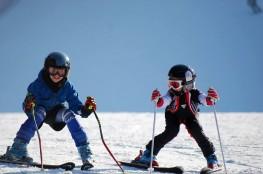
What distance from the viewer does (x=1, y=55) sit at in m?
33.5

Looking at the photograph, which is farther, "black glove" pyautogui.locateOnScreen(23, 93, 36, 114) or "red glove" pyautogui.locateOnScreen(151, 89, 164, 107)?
"red glove" pyautogui.locateOnScreen(151, 89, 164, 107)

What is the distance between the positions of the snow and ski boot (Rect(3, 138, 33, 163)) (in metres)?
0.14

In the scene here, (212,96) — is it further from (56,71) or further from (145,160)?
(56,71)

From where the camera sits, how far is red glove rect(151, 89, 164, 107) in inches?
206

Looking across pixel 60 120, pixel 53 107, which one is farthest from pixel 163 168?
pixel 53 107

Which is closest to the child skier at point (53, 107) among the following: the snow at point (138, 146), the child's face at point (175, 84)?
the snow at point (138, 146)

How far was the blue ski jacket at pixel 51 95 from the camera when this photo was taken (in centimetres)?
532

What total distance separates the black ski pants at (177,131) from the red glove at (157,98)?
297 mm

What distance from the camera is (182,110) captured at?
5.63m

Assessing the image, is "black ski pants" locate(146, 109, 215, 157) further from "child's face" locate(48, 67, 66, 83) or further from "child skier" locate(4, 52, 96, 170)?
"child's face" locate(48, 67, 66, 83)

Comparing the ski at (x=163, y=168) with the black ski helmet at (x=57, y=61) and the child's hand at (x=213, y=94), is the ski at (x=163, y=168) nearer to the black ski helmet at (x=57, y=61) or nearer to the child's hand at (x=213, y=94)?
the child's hand at (x=213, y=94)

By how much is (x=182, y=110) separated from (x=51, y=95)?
4.45 ft

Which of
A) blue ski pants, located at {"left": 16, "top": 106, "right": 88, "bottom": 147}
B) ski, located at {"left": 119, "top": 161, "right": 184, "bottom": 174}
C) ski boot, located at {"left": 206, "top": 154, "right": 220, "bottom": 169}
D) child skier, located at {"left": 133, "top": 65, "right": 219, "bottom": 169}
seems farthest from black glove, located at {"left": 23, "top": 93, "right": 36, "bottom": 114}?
ski boot, located at {"left": 206, "top": 154, "right": 220, "bottom": 169}

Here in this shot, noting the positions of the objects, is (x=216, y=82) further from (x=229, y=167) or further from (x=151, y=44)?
(x=229, y=167)
